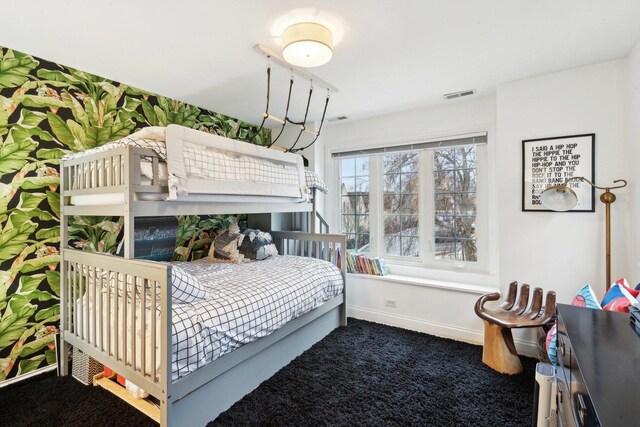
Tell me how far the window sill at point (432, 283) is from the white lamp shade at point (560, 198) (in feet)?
3.12

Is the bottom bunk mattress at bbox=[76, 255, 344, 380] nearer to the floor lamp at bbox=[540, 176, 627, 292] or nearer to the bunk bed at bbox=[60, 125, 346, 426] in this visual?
the bunk bed at bbox=[60, 125, 346, 426]

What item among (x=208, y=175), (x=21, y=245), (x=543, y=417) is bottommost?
(x=543, y=417)

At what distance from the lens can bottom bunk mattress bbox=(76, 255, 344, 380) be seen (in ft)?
5.15

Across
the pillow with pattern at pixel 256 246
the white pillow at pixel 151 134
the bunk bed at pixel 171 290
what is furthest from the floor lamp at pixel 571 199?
the white pillow at pixel 151 134

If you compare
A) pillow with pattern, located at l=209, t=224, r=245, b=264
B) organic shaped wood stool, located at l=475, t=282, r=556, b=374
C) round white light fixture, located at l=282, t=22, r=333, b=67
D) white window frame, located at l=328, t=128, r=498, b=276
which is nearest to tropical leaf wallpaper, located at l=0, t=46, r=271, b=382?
pillow with pattern, located at l=209, t=224, r=245, b=264

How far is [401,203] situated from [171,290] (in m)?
2.58

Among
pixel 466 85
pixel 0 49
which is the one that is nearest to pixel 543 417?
pixel 466 85

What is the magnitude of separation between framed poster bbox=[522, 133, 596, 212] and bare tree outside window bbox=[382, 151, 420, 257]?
3.57ft

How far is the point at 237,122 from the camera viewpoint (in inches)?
145

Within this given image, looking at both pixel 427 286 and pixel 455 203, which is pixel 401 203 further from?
pixel 427 286

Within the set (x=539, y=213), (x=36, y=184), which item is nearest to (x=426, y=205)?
(x=539, y=213)

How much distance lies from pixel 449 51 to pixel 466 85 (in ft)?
2.24

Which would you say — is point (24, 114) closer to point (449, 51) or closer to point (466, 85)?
point (449, 51)

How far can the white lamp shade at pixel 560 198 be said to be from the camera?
2045 mm
